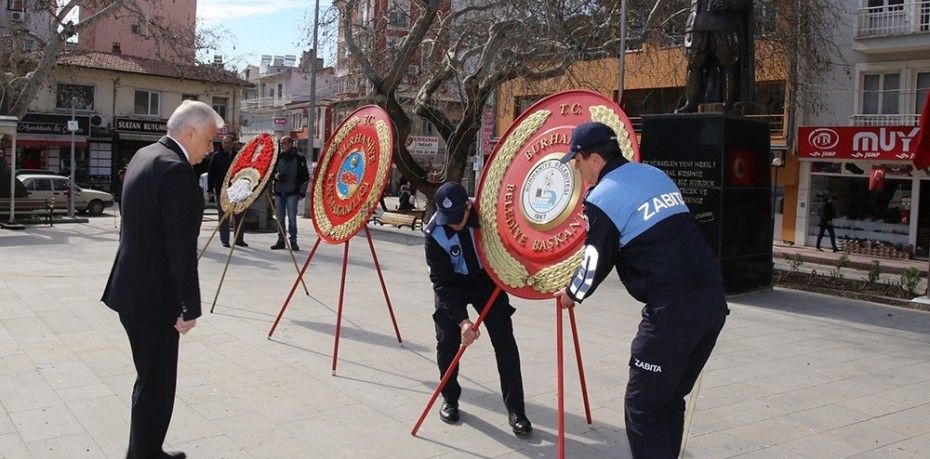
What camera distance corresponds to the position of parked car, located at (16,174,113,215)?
2644cm

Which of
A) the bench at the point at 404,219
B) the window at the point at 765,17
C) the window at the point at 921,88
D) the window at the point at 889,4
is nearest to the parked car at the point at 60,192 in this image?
the bench at the point at 404,219

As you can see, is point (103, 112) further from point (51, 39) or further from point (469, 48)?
point (469, 48)

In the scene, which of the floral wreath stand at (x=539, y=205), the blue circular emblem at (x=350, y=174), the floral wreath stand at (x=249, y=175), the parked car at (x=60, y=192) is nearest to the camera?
the floral wreath stand at (x=539, y=205)

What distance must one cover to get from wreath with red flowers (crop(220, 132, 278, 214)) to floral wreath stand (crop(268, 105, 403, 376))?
1386mm

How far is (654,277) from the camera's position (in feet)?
10.7

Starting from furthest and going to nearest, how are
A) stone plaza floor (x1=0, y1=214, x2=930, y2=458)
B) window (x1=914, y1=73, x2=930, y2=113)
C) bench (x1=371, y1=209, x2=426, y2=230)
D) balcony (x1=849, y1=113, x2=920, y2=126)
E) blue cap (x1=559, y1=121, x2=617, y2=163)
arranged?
window (x1=914, y1=73, x2=930, y2=113)
balcony (x1=849, y1=113, x2=920, y2=126)
bench (x1=371, y1=209, x2=426, y2=230)
stone plaza floor (x1=0, y1=214, x2=930, y2=458)
blue cap (x1=559, y1=121, x2=617, y2=163)

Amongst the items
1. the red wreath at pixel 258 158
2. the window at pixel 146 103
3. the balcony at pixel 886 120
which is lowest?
the red wreath at pixel 258 158

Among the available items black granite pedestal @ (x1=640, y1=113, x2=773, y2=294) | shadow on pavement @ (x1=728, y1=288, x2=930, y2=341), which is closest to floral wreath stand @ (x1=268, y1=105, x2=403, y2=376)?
black granite pedestal @ (x1=640, y1=113, x2=773, y2=294)

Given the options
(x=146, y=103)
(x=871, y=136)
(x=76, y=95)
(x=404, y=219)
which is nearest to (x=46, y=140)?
(x=76, y=95)

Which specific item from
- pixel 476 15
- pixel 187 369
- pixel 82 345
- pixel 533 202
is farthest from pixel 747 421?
pixel 476 15

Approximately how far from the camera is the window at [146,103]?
145 feet

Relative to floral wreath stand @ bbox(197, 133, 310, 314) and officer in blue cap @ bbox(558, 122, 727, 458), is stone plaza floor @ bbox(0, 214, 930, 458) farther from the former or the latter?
officer in blue cap @ bbox(558, 122, 727, 458)

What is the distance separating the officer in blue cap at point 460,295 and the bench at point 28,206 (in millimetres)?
16138

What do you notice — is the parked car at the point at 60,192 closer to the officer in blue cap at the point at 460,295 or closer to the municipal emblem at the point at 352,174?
the municipal emblem at the point at 352,174
